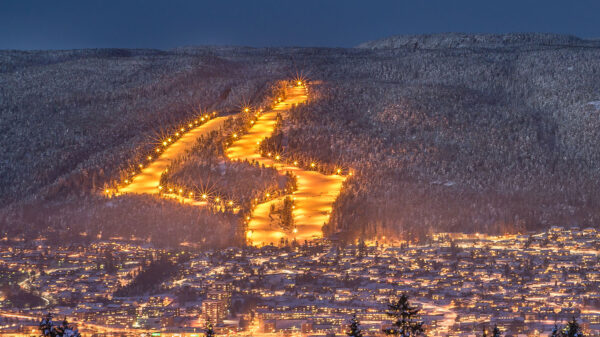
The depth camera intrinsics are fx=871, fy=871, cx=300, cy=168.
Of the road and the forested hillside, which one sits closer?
the road

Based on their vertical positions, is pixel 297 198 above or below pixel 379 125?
below

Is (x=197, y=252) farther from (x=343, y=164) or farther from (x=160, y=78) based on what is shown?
(x=160, y=78)

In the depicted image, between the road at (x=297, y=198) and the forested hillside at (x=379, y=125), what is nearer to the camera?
the road at (x=297, y=198)

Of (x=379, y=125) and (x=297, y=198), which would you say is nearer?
(x=297, y=198)

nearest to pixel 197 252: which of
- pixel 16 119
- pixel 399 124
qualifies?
pixel 399 124

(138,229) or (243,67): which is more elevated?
(243,67)

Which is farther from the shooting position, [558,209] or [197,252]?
[558,209]

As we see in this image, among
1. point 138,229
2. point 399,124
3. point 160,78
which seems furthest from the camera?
point 160,78

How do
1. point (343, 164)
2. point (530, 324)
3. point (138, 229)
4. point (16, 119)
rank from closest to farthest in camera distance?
point (530, 324) → point (138, 229) → point (343, 164) → point (16, 119)
